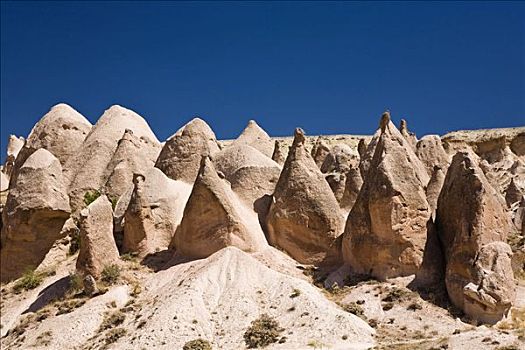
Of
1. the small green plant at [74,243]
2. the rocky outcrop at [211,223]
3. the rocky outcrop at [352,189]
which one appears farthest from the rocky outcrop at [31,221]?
the rocky outcrop at [352,189]

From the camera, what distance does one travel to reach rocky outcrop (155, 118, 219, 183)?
32.8m

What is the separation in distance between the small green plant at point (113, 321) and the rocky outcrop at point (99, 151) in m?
10.3

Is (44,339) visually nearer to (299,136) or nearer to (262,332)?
(262,332)

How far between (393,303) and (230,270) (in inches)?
239

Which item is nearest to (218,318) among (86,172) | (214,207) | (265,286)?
(265,286)

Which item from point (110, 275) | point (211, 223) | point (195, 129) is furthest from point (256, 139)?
point (110, 275)

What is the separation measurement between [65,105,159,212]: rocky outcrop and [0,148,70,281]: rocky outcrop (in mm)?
1888

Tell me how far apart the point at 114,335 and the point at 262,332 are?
503cm

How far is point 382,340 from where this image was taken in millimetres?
21141

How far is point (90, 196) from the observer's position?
33.5 metres

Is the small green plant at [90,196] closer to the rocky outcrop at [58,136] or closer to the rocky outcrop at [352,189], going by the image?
the rocky outcrop at [58,136]

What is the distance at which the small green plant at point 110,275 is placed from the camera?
2609cm

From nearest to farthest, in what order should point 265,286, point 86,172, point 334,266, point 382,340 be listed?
point 382,340 → point 265,286 → point 334,266 → point 86,172

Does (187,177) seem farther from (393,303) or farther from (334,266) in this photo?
(393,303)
